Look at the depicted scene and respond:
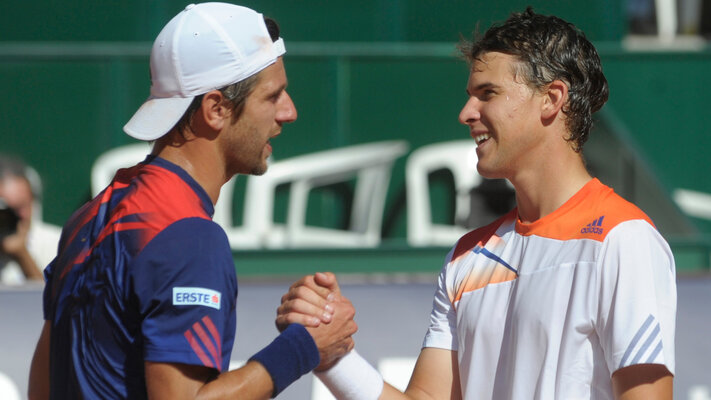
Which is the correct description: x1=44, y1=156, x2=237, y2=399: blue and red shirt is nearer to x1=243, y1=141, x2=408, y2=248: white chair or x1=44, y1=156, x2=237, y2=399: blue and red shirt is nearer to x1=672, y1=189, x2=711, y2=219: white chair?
x1=243, y1=141, x2=408, y2=248: white chair

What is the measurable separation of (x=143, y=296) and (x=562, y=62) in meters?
1.29

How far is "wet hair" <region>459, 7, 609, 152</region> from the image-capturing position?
2.64 m

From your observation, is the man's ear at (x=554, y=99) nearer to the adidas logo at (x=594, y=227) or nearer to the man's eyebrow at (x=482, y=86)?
the man's eyebrow at (x=482, y=86)

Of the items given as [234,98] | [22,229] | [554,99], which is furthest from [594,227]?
[22,229]

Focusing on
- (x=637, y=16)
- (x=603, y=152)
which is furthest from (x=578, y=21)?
(x=603, y=152)

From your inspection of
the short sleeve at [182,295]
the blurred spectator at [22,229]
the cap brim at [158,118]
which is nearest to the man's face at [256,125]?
the cap brim at [158,118]

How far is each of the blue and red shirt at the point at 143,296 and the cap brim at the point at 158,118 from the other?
0.38ft

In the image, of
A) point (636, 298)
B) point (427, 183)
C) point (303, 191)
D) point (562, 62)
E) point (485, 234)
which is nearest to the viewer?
point (636, 298)

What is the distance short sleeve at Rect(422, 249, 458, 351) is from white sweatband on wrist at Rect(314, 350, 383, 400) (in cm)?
20

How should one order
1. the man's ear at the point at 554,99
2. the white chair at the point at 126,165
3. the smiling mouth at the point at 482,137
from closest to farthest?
the man's ear at the point at 554,99, the smiling mouth at the point at 482,137, the white chair at the point at 126,165

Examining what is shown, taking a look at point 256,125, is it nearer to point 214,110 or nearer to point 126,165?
point 214,110

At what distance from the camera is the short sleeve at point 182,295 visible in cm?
211

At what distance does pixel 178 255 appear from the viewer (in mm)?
2145

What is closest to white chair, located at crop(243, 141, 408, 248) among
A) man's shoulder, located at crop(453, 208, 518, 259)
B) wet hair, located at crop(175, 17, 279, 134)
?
man's shoulder, located at crop(453, 208, 518, 259)
